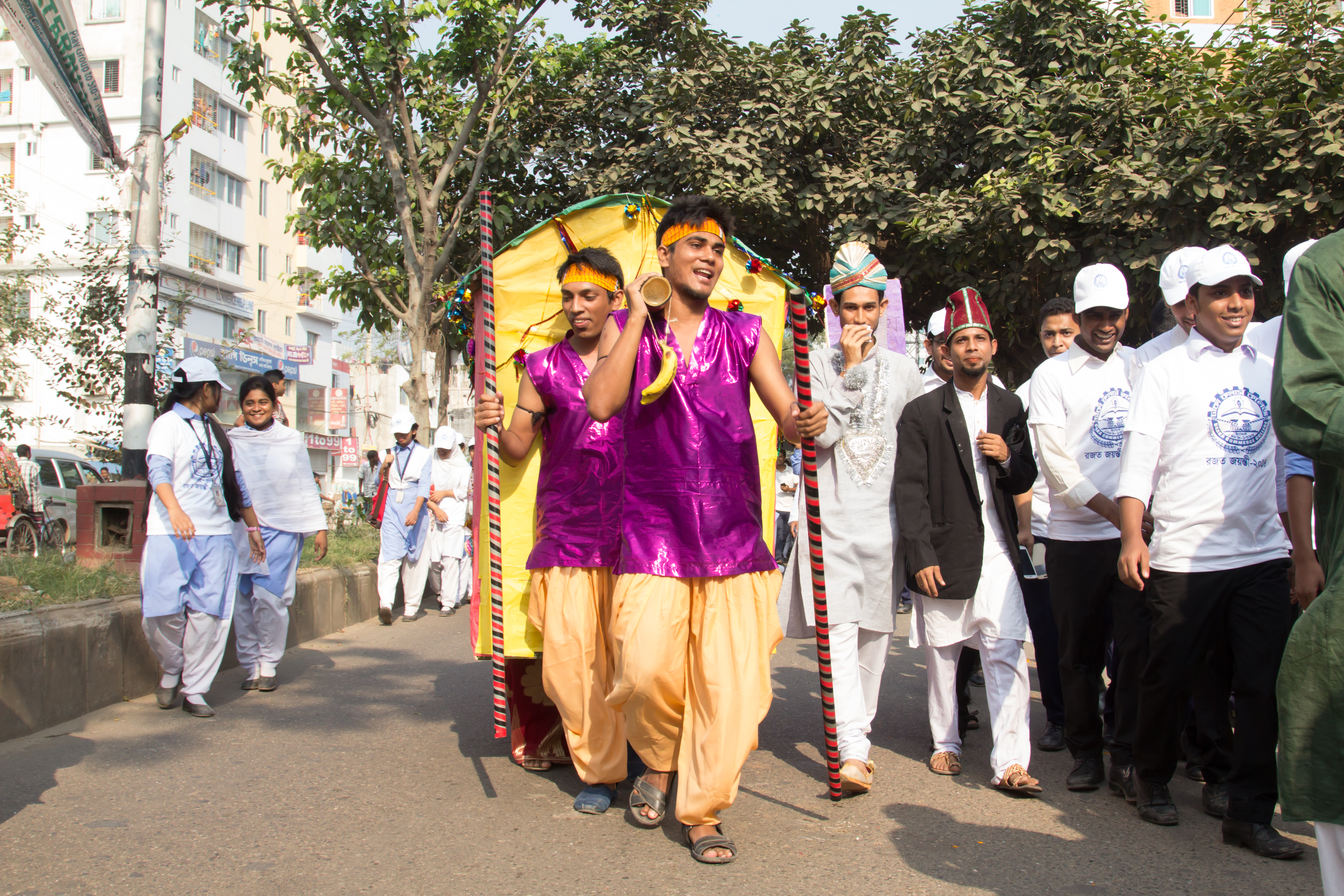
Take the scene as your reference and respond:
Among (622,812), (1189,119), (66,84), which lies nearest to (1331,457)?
(622,812)

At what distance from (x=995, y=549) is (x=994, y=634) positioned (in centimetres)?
37

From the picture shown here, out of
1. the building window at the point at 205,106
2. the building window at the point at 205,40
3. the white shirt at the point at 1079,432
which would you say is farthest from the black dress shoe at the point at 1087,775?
the building window at the point at 205,40

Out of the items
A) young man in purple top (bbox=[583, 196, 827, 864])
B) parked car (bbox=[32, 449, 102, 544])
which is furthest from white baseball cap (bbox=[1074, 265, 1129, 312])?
parked car (bbox=[32, 449, 102, 544])

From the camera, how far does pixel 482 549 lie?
16.0ft

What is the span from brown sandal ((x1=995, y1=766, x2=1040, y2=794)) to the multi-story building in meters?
27.6

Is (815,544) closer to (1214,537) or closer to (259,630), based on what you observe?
(1214,537)

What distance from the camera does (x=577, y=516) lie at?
4395mm

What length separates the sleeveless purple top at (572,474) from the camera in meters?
4.31

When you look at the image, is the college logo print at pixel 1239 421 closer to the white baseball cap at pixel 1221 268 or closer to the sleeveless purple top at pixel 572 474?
the white baseball cap at pixel 1221 268

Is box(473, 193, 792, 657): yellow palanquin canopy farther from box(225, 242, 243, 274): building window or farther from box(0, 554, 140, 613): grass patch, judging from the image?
box(225, 242, 243, 274): building window

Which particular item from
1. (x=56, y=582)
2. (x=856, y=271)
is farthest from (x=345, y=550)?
(x=856, y=271)

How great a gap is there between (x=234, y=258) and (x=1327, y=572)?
45.9m

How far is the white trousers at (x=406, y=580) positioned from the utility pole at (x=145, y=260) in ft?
7.43

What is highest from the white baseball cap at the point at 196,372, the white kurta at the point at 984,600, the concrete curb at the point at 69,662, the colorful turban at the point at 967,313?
the colorful turban at the point at 967,313
